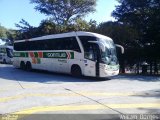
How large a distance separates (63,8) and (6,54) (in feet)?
36.2

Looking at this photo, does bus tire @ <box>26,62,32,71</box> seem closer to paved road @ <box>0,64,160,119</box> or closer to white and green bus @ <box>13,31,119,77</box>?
white and green bus @ <box>13,31,119,77</box>

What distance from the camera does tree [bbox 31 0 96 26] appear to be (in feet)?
141

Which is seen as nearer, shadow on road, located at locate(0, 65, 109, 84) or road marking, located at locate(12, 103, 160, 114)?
road marking, located at locate(12, 103, 160, 114)

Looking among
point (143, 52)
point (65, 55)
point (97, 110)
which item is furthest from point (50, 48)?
point (97, 110)

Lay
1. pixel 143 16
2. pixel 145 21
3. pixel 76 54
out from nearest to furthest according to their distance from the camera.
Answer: pixel 76 54, pixel 145 21, pixel 143 16

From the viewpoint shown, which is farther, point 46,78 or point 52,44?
point 52,44

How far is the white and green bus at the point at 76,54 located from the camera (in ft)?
61.9

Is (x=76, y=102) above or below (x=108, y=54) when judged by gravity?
below

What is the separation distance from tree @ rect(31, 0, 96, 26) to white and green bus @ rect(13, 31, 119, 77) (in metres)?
17.7

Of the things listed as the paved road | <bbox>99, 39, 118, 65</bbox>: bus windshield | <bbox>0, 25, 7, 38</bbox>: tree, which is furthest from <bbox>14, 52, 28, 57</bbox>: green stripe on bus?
<bbox>0, 25, 7, 38</bbox>: tree

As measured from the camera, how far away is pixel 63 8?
43.3m

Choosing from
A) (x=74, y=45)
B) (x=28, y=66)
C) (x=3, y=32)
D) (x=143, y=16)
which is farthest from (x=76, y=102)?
(x=3, y=32)

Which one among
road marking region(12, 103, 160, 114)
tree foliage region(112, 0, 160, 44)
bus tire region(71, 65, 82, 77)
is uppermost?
tree foliage region(112, 0, 160, 44)

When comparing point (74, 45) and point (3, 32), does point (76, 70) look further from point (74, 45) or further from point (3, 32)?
point (3, 32)
